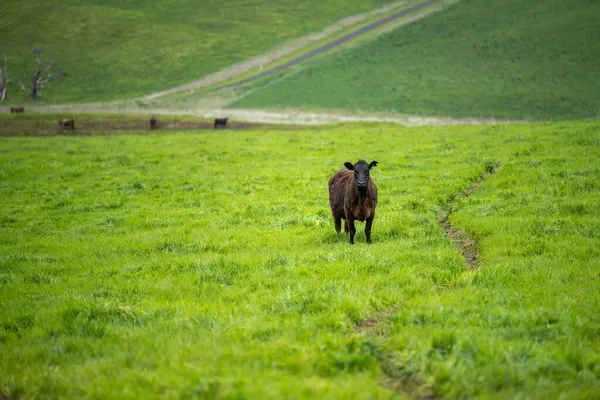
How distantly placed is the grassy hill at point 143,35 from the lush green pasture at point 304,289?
69667mm

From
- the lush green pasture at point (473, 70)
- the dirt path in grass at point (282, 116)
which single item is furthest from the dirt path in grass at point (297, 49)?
the dirt path in grass at point (282, 116)

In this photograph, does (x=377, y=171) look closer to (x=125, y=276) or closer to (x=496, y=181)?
(x=496, y=181)

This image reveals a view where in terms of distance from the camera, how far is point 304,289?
9.59 m

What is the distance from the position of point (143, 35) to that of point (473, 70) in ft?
208

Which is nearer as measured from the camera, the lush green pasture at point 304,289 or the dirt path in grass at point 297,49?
the lush green pasture at point 304,289

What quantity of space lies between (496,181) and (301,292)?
1233 cm

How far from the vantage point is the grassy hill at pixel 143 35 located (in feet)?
293

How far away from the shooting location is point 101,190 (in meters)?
24.3

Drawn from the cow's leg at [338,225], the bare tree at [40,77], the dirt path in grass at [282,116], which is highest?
the bare tree at [40,77]

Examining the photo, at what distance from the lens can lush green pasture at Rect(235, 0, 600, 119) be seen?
6519cm

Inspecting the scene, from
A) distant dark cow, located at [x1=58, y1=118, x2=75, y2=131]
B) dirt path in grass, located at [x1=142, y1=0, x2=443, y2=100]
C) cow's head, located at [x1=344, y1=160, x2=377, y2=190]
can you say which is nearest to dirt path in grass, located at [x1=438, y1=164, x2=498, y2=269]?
cow's head, located at [x1=344, y1=160, x2=377, y2=190]

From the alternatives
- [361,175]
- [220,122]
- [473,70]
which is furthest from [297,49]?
[361,175]

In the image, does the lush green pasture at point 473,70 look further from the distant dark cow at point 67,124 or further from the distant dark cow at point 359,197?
the distant dark cow at point 359,197

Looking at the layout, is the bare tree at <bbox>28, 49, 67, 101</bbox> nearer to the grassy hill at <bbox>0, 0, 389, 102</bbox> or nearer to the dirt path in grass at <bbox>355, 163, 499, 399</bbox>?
the grassy hill at <bbox>0, 0, 389, 102</bbox>
